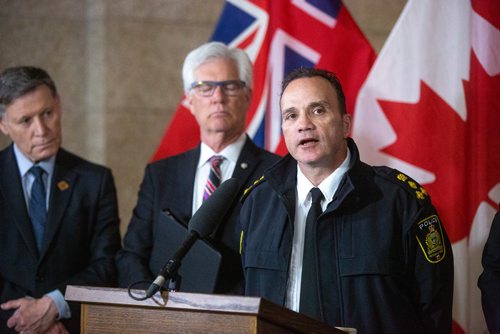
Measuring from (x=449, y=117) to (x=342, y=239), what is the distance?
1.10 m

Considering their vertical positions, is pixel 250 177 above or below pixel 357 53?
below

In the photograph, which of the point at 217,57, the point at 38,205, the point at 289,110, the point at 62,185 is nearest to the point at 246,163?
the point at 217,57

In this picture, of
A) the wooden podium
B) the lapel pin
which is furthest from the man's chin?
the wooden podium

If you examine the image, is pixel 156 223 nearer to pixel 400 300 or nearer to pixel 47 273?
pixel 47 273

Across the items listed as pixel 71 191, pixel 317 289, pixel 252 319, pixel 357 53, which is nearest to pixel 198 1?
pixel 357 53

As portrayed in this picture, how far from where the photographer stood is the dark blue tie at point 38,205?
145 inches

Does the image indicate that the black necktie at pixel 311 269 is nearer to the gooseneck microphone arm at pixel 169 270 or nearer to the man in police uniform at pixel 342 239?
the man in police uniform at pixel 342 239

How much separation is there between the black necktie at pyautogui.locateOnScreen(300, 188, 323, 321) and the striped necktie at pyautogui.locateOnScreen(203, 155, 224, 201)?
2.66 feet

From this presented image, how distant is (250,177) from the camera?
3510mm

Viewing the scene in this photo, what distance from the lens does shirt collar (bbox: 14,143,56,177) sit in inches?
148

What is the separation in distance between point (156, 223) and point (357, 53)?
1305 mm

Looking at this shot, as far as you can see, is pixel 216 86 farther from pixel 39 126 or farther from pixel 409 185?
pixel 409 185

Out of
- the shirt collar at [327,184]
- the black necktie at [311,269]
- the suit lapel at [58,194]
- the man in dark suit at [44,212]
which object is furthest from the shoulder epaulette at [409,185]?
the suit lapel at [58,194]

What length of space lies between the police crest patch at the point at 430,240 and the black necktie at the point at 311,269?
1.11ft
